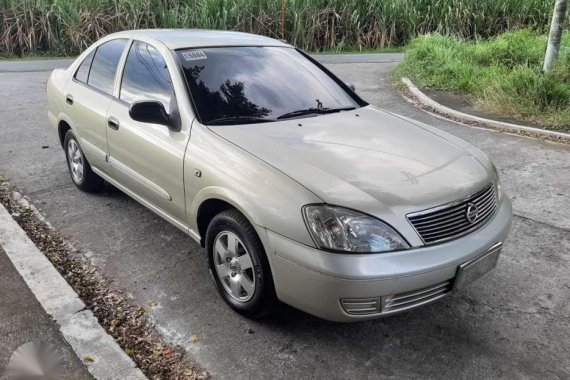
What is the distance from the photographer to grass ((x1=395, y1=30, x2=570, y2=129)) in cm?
752

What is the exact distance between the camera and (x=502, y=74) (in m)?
8.99

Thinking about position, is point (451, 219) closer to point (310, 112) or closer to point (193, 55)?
point (310, 112)

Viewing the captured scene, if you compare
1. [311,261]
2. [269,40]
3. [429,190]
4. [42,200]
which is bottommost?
[42,200]

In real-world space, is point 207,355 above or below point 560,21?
below

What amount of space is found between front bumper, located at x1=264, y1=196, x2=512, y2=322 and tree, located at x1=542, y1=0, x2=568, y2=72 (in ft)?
21.0

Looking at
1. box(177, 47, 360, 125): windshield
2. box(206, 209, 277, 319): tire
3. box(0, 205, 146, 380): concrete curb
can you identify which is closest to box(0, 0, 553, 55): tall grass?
box(177, 47, 360, 125): windshield

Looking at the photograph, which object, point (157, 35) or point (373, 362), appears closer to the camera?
point (373, 362)

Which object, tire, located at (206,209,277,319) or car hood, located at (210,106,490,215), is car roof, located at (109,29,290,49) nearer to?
car hood, located at (210,106,490,215)

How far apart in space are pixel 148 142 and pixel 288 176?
1.32 m

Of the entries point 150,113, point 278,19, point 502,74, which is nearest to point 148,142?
point 150,113

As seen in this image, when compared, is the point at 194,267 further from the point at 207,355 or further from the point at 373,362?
the point at 373,362

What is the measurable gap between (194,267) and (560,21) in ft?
22.9

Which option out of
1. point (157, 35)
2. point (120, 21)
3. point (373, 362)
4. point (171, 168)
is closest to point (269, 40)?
point (157, 35)

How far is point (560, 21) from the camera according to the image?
795 cm
